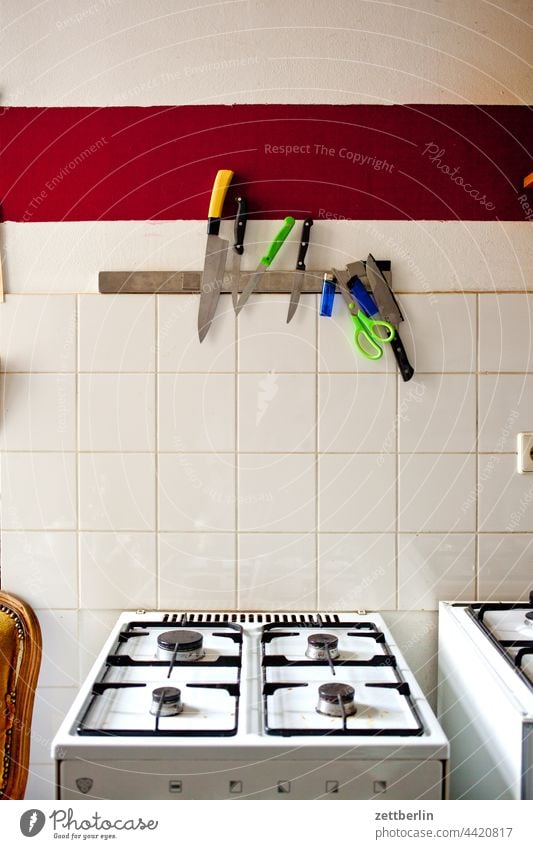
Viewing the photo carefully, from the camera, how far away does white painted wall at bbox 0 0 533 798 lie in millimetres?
1314

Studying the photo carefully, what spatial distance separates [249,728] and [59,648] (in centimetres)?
56

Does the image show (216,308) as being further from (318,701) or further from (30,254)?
(318,701)

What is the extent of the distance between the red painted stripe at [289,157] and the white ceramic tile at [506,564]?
61cm

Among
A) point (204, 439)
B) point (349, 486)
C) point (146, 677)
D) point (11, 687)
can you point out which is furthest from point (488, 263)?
point (11, 687)

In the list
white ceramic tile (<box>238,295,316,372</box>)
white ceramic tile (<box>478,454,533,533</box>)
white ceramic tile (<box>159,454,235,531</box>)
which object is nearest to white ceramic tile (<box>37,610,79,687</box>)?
white ceramic tile (<box>159,454,235,531</box>)

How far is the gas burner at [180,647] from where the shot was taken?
1.14 m

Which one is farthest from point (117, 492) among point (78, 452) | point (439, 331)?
point (439, 331)

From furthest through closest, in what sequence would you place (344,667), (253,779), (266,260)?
(266,260), (344,667), (253,779)

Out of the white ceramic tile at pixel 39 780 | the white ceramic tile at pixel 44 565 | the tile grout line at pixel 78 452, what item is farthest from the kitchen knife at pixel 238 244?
the white ceramic tile at pixel 39 780

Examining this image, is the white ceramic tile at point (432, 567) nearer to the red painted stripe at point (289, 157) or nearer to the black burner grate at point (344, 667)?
the black burner grate at point (344, 667)

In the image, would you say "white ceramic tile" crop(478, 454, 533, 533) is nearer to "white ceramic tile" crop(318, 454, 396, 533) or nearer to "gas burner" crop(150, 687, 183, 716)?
"white ceramic tile" crop(318, 454, 396, 533)

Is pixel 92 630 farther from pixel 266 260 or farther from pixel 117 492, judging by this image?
pixel 266 260

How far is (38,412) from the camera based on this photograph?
135 centimetres
